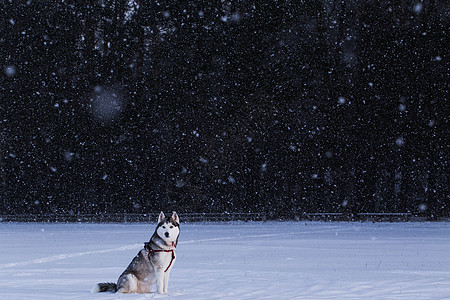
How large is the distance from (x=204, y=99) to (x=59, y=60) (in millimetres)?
9923

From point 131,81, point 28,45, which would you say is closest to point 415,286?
point 131,81

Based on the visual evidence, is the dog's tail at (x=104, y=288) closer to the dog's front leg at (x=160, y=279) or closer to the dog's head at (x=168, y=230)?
the dog's front leg at (x=160, y=279)

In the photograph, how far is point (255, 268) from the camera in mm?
15859

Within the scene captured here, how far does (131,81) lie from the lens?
4525 cm

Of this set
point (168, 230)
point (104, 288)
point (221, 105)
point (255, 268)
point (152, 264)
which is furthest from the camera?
point (221, 105)

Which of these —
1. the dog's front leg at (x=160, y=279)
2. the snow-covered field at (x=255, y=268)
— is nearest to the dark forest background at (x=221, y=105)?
the snow-covered field at (x=255, y=268)

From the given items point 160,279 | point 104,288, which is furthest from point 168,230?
point 104,288

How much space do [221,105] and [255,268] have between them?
28.1m

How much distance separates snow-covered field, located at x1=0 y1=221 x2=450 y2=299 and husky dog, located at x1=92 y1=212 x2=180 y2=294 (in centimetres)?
17

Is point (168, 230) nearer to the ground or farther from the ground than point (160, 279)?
farther from the ground

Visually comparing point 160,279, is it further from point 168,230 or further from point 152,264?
point 168,230

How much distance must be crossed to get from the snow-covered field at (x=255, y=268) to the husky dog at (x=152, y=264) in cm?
17

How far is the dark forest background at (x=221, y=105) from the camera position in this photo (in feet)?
136

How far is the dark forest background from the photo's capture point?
41406mm
